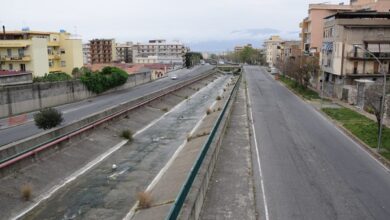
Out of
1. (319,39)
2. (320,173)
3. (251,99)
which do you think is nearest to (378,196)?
(320,173)

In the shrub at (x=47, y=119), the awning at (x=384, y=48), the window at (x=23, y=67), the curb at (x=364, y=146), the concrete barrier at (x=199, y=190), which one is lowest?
the curb at (x=364, y=146)

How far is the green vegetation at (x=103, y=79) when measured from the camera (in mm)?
57844

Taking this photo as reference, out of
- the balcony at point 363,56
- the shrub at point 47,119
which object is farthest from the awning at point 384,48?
the shrub at point 47,119

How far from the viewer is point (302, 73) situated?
63.2 meters

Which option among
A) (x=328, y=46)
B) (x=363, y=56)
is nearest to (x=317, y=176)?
(x=363, y=56)

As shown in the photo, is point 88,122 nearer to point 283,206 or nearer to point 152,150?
point 152,150

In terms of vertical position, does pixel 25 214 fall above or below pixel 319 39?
below

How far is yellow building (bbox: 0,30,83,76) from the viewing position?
67.8 meters

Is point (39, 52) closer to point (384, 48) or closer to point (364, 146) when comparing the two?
point (384, 48)

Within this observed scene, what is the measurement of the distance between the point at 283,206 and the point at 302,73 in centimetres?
5100

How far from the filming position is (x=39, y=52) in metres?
70.4

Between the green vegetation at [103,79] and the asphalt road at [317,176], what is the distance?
33.0 m

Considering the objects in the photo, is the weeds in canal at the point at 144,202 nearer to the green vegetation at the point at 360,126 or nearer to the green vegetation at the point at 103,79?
the green vegetation at the point at 360,126

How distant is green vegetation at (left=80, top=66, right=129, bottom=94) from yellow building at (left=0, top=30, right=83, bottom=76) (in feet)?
46.3
